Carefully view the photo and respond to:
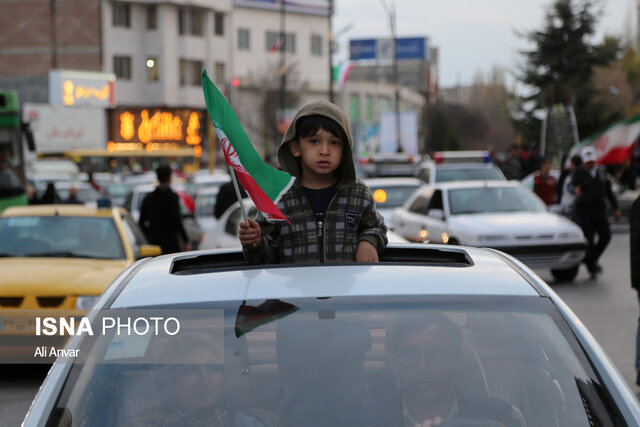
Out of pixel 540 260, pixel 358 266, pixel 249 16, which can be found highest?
pixel 249 16

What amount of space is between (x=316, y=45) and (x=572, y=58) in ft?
148

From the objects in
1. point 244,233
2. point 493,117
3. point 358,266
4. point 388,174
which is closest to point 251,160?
point 244,233

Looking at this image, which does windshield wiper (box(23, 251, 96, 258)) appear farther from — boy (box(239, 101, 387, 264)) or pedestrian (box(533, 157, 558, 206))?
pedestrian (box(533, 157, 558, 206))

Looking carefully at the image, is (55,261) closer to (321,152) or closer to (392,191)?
(321,152)

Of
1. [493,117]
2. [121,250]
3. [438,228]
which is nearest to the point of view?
[121,250]

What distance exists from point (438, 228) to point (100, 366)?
13947 mm

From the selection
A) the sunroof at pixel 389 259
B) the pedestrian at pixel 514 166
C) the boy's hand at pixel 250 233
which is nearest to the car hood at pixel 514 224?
the sunroof at pixel 389 259

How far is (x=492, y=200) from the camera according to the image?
674 inches

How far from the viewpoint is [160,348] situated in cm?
329

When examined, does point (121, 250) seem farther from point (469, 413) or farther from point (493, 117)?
point (493, 117)

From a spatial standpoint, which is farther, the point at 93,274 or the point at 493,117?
the point at 493,117

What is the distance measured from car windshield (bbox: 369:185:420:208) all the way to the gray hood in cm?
1572

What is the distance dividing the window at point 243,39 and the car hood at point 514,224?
80.0 metres

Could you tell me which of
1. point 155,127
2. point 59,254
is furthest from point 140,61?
point 59,254
